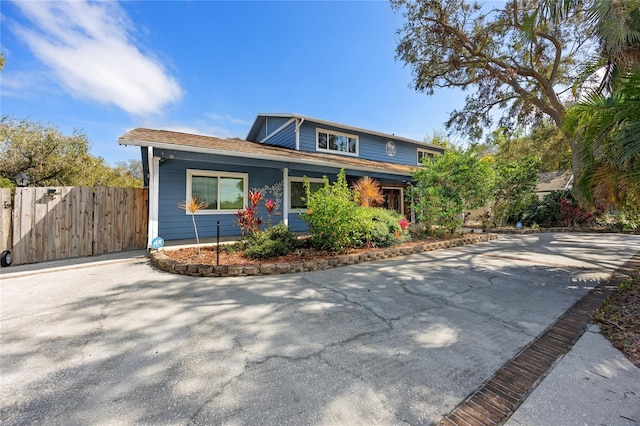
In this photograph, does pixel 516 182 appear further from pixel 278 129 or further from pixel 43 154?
pixel 43 154

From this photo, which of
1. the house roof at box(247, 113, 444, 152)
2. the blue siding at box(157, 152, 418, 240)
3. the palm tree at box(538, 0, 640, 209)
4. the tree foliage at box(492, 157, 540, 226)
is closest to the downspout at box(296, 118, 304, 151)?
the house roof at box(247, 113, 444, 152)

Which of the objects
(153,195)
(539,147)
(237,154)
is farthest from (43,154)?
(539,147)

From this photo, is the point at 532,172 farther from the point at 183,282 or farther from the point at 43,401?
the point at 43,401

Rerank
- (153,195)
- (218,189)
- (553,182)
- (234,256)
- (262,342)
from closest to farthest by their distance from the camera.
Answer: (262,342), (234,256), (153,195), (218,189), (553,182)

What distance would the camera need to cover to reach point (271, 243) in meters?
6.33

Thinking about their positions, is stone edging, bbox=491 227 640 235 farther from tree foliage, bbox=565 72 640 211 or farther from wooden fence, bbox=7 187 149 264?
wooden fence, bbox=7 187 149 264

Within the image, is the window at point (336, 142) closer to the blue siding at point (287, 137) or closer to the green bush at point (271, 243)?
the blue siding at point (287, 137)

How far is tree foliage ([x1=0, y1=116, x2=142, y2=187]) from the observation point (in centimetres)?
1294

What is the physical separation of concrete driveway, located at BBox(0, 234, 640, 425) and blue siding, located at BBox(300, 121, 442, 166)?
819cm

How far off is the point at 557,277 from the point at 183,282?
7.20m

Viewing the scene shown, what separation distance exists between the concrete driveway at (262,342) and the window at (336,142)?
28.2 ft

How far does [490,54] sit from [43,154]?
74.9 ft

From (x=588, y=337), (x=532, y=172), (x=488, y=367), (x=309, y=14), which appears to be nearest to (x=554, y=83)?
(x=532, y=172)

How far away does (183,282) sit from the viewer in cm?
469
